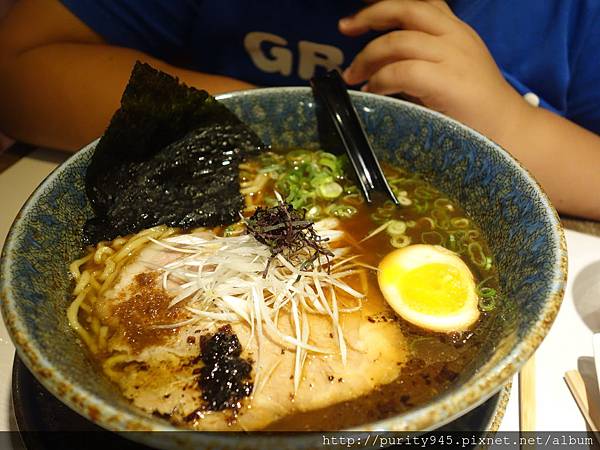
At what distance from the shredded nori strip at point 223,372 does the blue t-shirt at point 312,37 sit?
4.49ft

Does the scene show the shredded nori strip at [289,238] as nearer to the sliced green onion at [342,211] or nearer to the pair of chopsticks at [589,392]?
the sliced green onion at [342,211]

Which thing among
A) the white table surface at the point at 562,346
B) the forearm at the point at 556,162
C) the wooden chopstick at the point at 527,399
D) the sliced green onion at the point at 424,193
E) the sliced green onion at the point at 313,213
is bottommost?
the white table surface at the point at 562,346

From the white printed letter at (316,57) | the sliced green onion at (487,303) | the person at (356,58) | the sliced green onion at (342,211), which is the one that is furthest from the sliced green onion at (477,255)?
the white printed letter at (316,57)

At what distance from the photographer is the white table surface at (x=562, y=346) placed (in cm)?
108

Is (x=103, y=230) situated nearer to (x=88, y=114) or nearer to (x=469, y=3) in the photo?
(x=88, y=114)

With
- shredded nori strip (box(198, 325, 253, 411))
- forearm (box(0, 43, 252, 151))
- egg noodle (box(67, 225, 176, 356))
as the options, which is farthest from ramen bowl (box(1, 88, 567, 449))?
forearm (box(0, 43, 252, 151))

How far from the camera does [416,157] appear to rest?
56.7 inches

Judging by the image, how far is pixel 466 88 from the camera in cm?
153

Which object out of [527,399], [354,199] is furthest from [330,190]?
[527,399]

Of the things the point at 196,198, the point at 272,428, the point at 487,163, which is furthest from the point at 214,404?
the point at 487,163

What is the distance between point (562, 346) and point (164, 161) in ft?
3.73

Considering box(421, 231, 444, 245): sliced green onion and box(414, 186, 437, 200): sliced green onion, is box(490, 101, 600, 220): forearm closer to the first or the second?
box(414, 186, 437, 200): sliced green onion

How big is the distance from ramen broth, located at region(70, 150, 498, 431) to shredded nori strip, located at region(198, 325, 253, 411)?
16 millimetres

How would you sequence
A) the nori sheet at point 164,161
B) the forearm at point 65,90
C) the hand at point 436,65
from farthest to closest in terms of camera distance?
the forearm at point 65,90 < the hand at point 436,65 < the nori sheet at point 164,161
